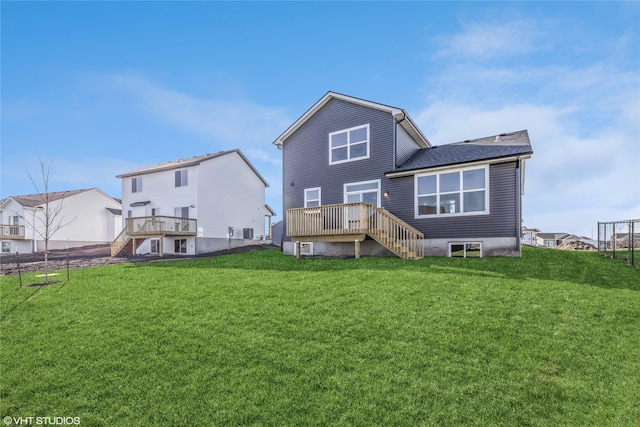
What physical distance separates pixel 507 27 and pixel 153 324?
1484cm

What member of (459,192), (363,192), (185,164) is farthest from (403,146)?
(185,164)

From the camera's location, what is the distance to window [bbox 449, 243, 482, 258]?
12.9m

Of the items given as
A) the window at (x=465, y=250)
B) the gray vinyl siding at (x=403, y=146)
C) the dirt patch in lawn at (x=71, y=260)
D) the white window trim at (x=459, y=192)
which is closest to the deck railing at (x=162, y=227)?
the dirt patch in lawn at (x=71, y=260)

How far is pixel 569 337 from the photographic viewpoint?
17.5 feet

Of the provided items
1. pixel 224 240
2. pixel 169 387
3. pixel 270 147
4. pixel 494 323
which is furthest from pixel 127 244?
pixel 494 323

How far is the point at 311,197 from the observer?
17.4 metres

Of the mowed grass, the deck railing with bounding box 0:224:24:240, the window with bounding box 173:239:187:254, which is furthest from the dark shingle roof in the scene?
the deck railing with bounding box 0:224:24:240

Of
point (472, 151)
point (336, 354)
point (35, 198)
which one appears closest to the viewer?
point (336, 354)

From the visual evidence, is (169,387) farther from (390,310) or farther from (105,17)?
(105,17)

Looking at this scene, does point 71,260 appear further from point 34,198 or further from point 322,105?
point 34,198

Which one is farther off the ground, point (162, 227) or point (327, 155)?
point (327, 155)

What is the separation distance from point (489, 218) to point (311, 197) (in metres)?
8.60

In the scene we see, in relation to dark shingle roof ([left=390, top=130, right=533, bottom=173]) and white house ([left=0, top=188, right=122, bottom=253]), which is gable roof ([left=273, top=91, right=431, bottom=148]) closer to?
dark shingle roof ([left=390, top=130, right=533, bottom=173])

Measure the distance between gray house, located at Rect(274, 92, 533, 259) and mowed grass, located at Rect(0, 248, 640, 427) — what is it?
14.8ft
